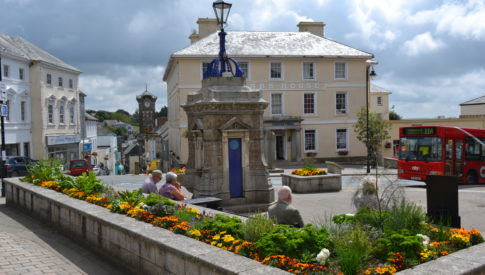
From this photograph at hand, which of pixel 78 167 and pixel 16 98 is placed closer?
pixel 78 167

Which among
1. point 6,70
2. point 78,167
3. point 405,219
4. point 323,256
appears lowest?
point 78,167

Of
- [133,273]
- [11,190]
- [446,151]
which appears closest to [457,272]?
[133,273]

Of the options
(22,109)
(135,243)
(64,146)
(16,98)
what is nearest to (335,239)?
(135,243)

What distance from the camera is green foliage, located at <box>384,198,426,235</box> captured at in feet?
20.4

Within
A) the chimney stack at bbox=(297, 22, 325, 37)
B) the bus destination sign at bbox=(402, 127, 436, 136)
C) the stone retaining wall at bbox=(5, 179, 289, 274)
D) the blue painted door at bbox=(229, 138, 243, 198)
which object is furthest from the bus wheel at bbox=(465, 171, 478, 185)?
the chimney stack at bbox=(297, 22, 325, 37)

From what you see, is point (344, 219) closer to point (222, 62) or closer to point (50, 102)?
point (222, 62)

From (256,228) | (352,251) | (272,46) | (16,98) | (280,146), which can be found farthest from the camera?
(272,46)

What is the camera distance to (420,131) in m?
22.2

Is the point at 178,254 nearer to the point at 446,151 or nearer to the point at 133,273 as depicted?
the point at 133,273

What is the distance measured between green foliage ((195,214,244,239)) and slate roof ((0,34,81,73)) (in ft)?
119

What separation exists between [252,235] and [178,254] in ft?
3.11

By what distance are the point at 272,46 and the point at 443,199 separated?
3267cm

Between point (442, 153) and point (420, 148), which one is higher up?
point (420, 148)

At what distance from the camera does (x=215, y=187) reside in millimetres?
13445
